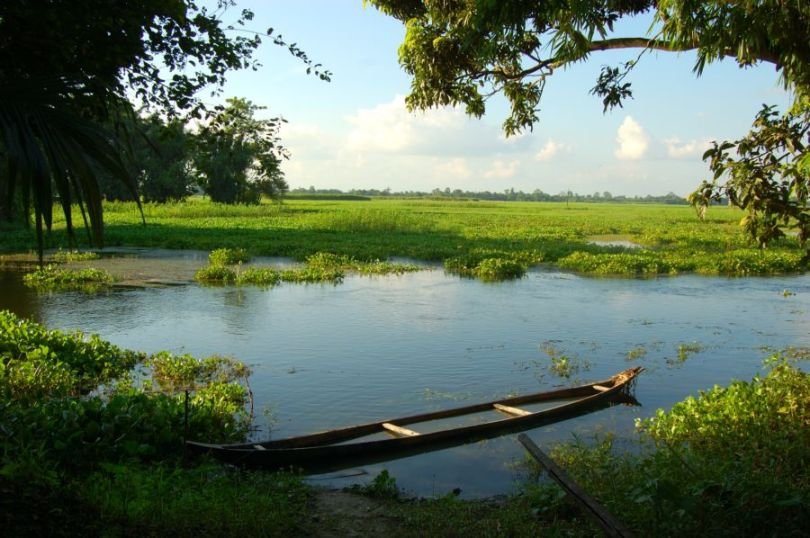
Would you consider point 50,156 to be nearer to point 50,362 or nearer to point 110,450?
point 110,450

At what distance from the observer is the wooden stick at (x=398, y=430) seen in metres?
7.62

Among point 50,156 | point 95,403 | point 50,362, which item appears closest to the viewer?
point 50,156

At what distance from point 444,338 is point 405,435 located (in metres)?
6.35

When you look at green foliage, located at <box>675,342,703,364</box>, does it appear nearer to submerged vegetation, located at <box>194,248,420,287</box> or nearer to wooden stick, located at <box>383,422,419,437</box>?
wooden stick, located at <box>383,422,419,437</box>

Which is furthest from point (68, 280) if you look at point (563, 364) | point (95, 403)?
point (563, 364)

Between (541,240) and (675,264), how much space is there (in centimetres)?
902

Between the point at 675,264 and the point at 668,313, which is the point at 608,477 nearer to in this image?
the point at 668,313

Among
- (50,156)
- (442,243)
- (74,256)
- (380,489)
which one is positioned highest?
(50,156)

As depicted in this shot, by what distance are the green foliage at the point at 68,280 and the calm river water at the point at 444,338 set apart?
2.48 feet

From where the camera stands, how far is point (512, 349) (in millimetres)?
13141

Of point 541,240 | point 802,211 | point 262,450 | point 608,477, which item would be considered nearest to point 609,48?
point 802,211

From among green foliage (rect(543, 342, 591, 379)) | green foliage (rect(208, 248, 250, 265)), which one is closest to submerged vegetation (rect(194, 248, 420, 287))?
green foliage (rect(208, 248, 250, 265))

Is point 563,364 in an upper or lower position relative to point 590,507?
lower

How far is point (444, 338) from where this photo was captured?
1391cm
